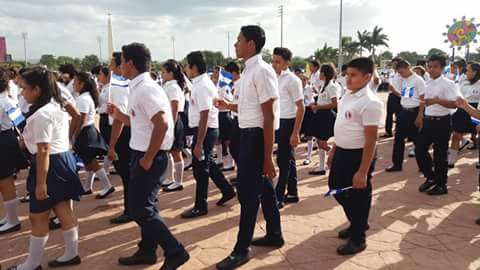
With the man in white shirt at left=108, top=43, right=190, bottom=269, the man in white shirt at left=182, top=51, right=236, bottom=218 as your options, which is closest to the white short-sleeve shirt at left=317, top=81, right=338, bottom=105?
the man in white shirt at left=182, top=51, right=236, bottom=218

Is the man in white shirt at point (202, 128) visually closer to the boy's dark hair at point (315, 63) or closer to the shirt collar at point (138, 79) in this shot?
the shirt collar at point (138, 79)

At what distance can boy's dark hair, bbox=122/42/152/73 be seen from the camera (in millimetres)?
2993

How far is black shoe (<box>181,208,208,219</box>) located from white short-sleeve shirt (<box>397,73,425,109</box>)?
381 centimetres

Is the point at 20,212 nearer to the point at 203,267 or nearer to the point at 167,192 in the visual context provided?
the point at 167,192

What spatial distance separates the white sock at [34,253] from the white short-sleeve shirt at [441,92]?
4795 millimetres

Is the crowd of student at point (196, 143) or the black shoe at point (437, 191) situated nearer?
the crowd of student at point (196, 143)

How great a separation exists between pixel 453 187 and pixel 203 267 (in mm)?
4146

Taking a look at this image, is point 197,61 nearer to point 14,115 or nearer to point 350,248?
point 14,115

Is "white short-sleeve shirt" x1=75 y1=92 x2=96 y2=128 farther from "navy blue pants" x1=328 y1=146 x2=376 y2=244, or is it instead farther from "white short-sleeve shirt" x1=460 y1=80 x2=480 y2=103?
"white short-sleeve shirt" x1=460 y1=80 x2=480 y2=103

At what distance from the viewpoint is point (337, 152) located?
3.53m

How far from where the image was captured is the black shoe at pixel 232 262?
3186mm

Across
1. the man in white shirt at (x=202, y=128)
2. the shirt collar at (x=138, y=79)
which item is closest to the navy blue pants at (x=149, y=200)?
the shirt collar at (x=138, y=79)

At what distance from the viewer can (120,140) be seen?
4.46m

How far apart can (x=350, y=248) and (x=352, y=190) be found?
546 mm
